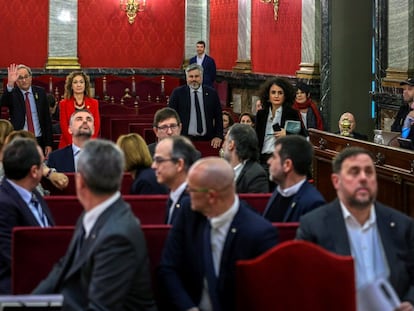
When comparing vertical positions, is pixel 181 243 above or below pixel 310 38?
below

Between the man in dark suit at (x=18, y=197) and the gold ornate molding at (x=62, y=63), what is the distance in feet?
33.7

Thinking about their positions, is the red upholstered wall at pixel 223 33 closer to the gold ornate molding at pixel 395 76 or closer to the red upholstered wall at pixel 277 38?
the red upholstered wall at pixel 277 38

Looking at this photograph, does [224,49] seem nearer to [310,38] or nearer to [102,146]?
[310,38]

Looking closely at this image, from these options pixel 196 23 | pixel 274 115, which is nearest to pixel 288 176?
pixel 274 115

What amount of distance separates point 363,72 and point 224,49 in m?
4.15

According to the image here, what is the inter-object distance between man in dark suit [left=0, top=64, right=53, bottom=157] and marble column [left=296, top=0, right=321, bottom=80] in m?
4.11

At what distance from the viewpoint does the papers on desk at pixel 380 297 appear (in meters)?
2.92

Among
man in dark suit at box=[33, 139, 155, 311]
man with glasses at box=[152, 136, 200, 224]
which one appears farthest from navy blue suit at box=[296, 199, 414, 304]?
man with glasses at box=[152, 136, 200, 224]

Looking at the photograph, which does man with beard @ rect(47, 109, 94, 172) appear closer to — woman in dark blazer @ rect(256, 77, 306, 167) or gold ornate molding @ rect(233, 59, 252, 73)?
woman in dark blazer @ rect(256, 77, 306, 167)

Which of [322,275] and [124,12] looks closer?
[322,275]

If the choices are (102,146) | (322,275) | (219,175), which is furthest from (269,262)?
(102,146)

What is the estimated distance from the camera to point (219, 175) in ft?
10.9

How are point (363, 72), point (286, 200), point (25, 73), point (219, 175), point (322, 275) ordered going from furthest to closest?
1. point (363, 72)
2. point (25, 73)
3. point (286, 200)
4. point (219, 175)
5. point (322, 275)

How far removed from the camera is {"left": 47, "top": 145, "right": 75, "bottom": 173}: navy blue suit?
6121 millimetres
